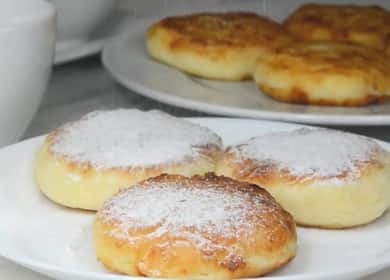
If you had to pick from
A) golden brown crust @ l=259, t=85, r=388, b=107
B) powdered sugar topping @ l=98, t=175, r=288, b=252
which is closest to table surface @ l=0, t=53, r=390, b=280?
golden brown crust @ l=259, t=85, r=388, b=107

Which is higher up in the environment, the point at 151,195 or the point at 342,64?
the point at 151,195

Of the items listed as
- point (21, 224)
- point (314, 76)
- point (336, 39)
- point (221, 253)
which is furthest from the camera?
point (336, 39)

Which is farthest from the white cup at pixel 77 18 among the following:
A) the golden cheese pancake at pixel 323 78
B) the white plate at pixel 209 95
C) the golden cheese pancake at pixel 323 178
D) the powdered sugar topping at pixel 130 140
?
the golden cheese pancake at pixel 323 178

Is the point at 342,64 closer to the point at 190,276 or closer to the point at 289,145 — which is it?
the point at 289,145

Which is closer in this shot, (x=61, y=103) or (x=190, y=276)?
(x=190, y=276)

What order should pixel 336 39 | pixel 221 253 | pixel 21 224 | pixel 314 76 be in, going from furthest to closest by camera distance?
pixel 336 39
pixel 314 76
pixel 21 224
pixel 221 253

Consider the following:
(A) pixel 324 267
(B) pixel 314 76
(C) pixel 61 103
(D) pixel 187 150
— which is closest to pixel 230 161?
(D) pixel 187 150
